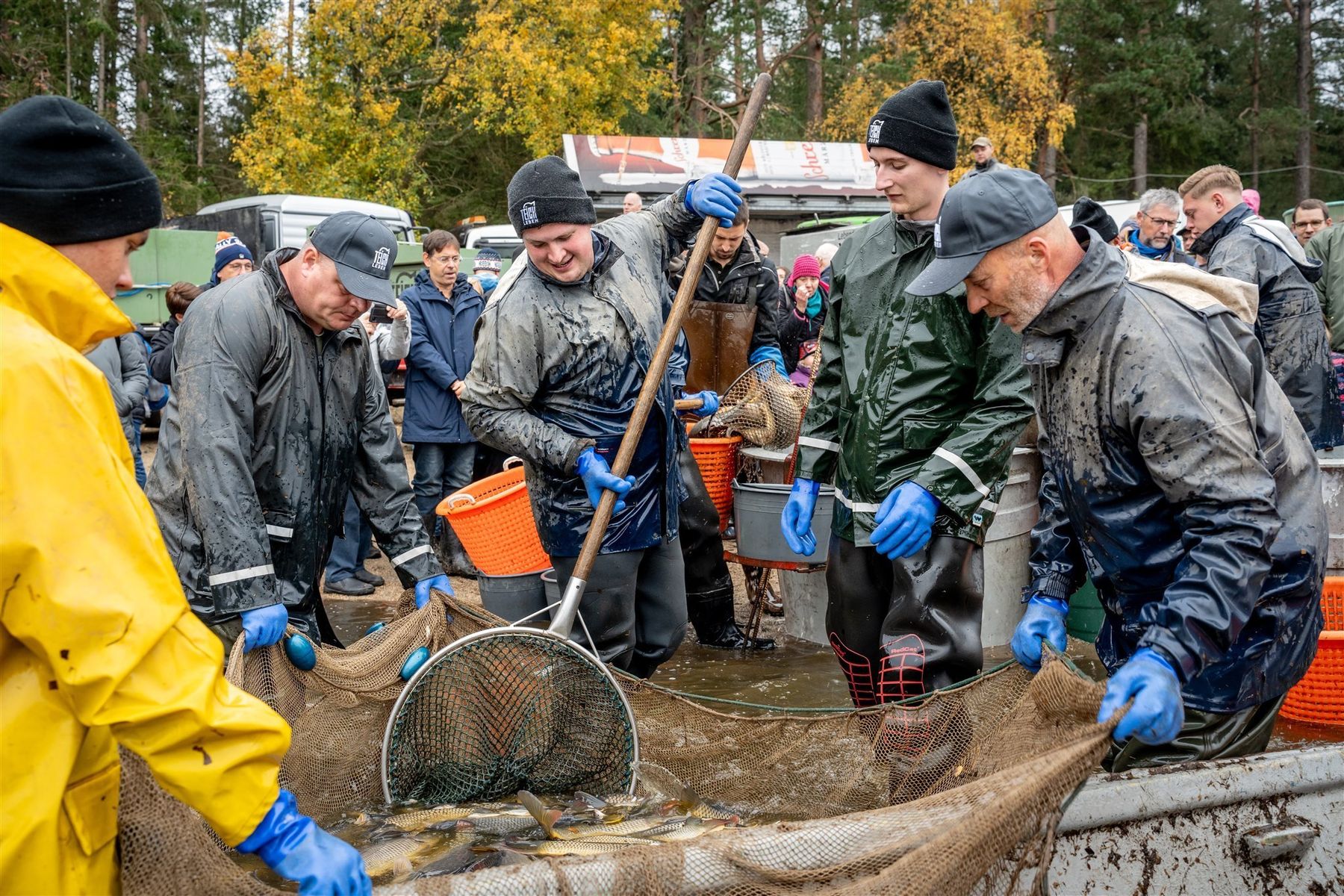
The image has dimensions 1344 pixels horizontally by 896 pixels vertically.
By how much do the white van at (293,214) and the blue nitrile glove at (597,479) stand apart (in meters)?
14.8

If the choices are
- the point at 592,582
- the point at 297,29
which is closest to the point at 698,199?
the point at 592,582

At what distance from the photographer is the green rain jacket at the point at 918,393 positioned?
12.1 ft

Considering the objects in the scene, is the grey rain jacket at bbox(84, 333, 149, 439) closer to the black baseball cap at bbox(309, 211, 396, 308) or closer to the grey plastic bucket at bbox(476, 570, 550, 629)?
the grey plastic bucket at bbox(476, 570, 550, 629)

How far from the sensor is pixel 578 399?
428cm

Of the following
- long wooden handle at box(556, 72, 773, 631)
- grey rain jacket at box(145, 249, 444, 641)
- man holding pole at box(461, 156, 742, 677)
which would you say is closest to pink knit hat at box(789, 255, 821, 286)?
man holding pole at box(461, 156, 742, 677)

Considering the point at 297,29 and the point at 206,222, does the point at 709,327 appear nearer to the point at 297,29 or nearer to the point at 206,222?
the point at 206,222

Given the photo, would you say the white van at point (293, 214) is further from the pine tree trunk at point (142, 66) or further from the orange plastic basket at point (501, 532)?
the pine tree trunk at point (142, 66)

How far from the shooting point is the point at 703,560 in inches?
247

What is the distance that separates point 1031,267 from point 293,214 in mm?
17791

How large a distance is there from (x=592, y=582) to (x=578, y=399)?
0.69 metres

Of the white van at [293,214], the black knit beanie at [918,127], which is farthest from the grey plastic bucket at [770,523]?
the white van at [293,214]

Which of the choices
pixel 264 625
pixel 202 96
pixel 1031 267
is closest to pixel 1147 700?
pixel 1031 267

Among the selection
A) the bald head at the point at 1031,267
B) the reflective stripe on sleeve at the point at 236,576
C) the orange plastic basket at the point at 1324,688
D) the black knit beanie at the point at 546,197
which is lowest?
the orange plastic basket at the point at 1324,688

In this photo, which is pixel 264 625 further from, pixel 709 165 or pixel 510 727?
pixel 709 165
